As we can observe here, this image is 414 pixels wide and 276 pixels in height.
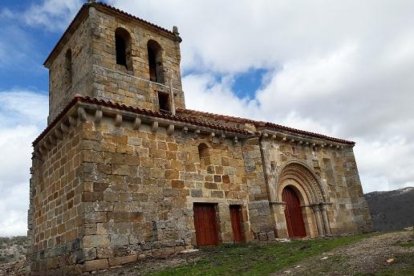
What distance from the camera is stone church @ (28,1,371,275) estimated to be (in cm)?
900

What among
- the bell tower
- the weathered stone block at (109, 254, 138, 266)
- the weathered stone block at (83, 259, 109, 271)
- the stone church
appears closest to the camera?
the weathered stone block at (83, 259, 109, 271)

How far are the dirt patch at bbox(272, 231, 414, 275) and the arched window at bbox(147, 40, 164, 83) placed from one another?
971 centimetres

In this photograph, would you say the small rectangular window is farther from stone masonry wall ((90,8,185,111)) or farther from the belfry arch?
the belfry arch

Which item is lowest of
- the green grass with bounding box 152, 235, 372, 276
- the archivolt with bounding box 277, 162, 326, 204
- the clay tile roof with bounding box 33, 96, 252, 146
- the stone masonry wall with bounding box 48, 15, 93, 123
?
the green grass with bounding box 152, 235, 372, 276

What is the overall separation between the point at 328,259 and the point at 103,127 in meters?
5.89

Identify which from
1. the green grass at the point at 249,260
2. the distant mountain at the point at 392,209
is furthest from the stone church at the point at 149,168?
the distant mountain at the point at 392,209

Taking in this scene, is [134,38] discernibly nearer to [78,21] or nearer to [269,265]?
[78,21]

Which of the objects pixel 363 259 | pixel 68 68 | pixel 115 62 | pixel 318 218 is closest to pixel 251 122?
pixel 318 218

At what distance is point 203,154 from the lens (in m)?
11.6

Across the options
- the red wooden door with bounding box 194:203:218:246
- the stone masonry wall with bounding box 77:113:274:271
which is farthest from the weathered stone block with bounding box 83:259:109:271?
the red wooden door with bounding box 194:203:218:246

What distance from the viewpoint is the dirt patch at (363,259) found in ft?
18.6

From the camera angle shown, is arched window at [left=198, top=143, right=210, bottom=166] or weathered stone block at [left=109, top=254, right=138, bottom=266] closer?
weathered stone block at [left=109, top=254, right=138, bottom=266]

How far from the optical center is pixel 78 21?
1393 cm

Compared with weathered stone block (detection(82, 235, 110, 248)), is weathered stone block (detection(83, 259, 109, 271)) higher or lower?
lower
